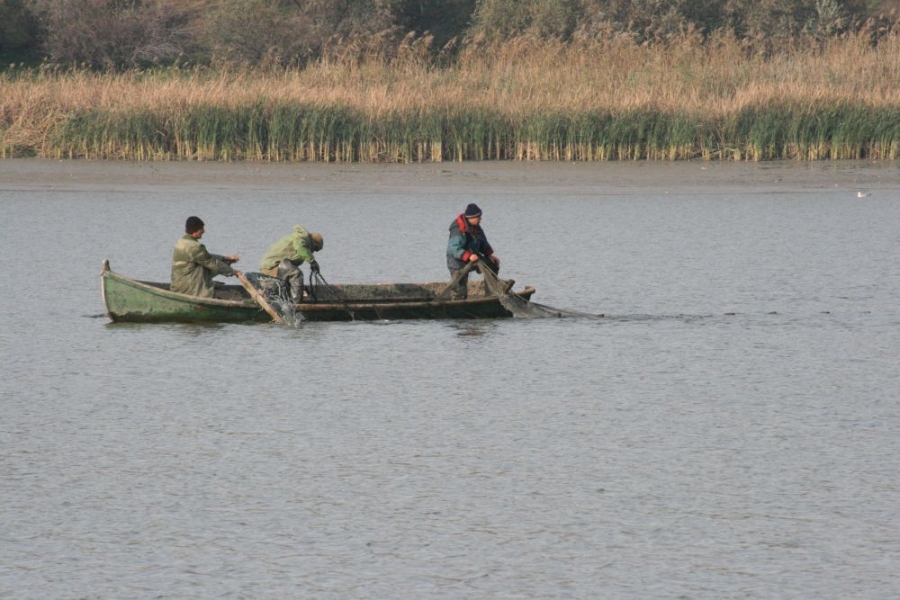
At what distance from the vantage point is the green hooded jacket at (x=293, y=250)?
1519 cm

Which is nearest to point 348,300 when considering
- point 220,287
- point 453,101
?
point 220,287

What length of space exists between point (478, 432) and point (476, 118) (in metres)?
18.7

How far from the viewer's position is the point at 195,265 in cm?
1527

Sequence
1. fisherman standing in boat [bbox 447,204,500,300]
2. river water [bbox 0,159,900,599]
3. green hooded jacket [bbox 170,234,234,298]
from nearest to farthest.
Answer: river water [bbox 0,159,900,599]
green hooded jacket [bbox 170,234,234,298]
fisherman standing in boat [bbox 447,204,500,300]

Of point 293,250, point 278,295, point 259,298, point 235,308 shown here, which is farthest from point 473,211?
point 235,308

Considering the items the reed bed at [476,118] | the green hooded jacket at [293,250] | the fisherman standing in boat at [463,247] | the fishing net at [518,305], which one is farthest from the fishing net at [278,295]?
the reed bed at [476,118]

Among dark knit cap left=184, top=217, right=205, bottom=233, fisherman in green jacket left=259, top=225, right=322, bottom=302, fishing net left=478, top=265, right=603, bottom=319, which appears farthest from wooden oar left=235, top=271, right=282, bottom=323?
fishing net left=478, top=265, right=603, bottom=319

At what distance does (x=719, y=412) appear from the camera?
11.6 meters

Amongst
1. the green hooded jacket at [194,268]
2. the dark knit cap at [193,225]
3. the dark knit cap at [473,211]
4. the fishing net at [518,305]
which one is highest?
the dark knit cap at [473,211]

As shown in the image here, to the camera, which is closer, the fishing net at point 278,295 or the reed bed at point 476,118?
the fishing net at point 278,295

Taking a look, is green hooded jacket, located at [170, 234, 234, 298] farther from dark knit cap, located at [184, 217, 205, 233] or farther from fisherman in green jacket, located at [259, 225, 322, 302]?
fisherman in green jacket, located at [259, 225, 322, 302]

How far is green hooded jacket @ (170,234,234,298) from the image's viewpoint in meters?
15.1

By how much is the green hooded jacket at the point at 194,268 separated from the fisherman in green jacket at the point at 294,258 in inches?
19.4

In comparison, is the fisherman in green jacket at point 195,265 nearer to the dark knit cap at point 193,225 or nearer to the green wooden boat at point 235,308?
the dark knit cap at point 193,225
